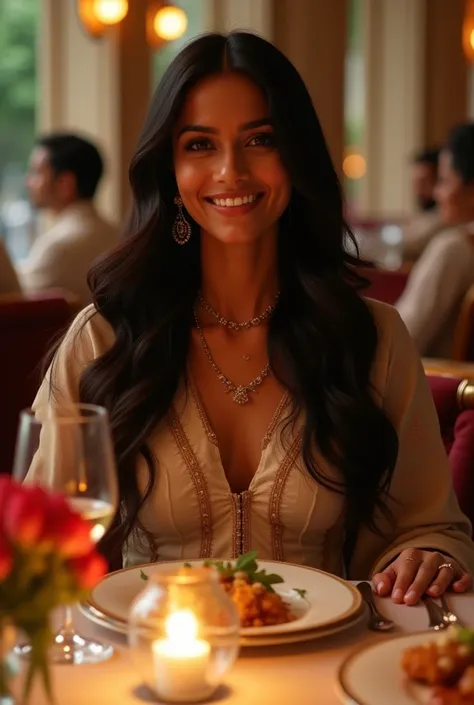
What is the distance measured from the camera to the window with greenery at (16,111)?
7566 mm

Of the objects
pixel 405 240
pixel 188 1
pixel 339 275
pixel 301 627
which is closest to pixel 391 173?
pixel 188 1

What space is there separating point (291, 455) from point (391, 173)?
9614mm

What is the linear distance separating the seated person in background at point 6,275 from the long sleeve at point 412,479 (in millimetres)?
3059

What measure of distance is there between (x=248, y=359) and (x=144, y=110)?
5998 mm

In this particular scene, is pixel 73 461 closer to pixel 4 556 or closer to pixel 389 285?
pixel 4 556

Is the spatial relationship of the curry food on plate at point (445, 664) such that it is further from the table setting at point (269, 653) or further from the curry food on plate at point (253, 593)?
the curry food on plate at point (253, 593)

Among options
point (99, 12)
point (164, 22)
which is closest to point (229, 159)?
point (99, 12)

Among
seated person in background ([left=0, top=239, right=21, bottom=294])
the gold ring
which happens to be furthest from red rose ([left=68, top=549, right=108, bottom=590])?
seated person in background ([left=0, top=239, right=21, bottom=294])

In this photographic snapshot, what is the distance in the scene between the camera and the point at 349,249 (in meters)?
2.43

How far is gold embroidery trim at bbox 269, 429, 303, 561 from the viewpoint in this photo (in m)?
2.06

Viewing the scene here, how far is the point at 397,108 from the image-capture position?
450 inches

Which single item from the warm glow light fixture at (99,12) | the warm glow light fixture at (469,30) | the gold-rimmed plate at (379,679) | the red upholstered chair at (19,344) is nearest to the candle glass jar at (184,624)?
the gold-rimmed plate at (379,679)

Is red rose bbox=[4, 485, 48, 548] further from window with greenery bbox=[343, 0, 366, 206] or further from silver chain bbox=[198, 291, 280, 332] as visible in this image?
window with greenery bbox=[343, 0, 366, 206]

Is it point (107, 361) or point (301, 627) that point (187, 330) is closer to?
point (107, 361)
